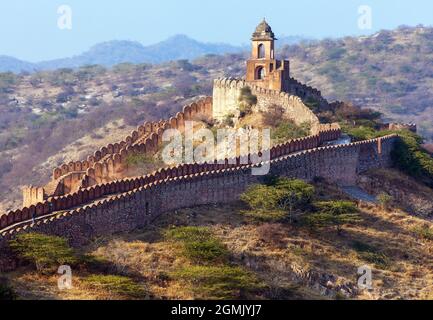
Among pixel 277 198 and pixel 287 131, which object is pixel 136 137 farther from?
pixel 277 198

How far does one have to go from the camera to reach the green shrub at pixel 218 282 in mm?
26312

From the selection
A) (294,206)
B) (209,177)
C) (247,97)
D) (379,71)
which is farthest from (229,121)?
(379,71)

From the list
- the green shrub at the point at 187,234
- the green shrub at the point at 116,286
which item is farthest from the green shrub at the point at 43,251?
the green shrub at the point at 187,234

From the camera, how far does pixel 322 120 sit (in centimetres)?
4403

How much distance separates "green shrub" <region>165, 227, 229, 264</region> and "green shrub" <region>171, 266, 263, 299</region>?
81 cm

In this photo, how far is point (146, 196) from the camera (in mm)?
30391

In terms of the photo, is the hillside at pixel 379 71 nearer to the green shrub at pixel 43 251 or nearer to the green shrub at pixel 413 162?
the green shrub at pixel 413 162

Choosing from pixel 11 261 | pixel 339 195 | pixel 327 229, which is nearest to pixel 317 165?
pixel 339 195

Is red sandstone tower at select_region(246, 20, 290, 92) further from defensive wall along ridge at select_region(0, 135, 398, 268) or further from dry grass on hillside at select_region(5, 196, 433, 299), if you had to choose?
dry grass on hillside at select_region(5, 196, 433, 299)

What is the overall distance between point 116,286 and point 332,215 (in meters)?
9.50

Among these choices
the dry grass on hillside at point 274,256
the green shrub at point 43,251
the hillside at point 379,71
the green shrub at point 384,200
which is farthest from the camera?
the hillside at point 379,71

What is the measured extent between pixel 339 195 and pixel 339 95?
110 meters

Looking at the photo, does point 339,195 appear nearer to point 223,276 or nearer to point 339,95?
point 223,276

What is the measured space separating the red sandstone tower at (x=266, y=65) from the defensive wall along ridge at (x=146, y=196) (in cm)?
866
